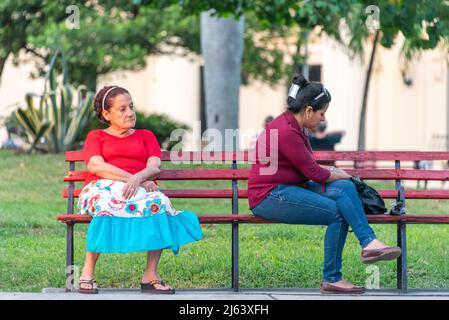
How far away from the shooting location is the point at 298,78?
24.5ft

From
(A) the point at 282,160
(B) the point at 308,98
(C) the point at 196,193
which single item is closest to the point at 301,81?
(B) the point at 308,98

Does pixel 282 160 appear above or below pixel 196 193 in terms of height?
above

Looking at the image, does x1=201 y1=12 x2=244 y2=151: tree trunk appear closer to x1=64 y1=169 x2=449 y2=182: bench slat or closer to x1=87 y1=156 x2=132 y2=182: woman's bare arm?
x1=64 y1=169 x2=449 y2=182: bench slat

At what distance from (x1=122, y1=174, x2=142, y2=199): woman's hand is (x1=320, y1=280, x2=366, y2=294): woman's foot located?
4.20 feet

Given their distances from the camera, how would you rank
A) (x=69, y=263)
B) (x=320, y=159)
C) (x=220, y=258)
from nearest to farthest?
(x=69, y=263)
(x=320, y=159)
(x=220, y=258)

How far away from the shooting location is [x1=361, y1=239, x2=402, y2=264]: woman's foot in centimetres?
706

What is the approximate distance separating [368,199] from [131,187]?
4.80 feet

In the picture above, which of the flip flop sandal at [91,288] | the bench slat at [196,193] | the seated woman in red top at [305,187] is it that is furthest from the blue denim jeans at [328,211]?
the flip flop sandal at [91,288]

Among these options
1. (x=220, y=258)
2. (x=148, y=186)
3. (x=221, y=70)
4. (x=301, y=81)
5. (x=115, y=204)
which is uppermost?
(x=221, y=70)

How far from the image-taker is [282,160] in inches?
290

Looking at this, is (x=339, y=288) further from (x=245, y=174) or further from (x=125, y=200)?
(x=125, y=200)

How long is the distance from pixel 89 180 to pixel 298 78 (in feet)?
4.70
